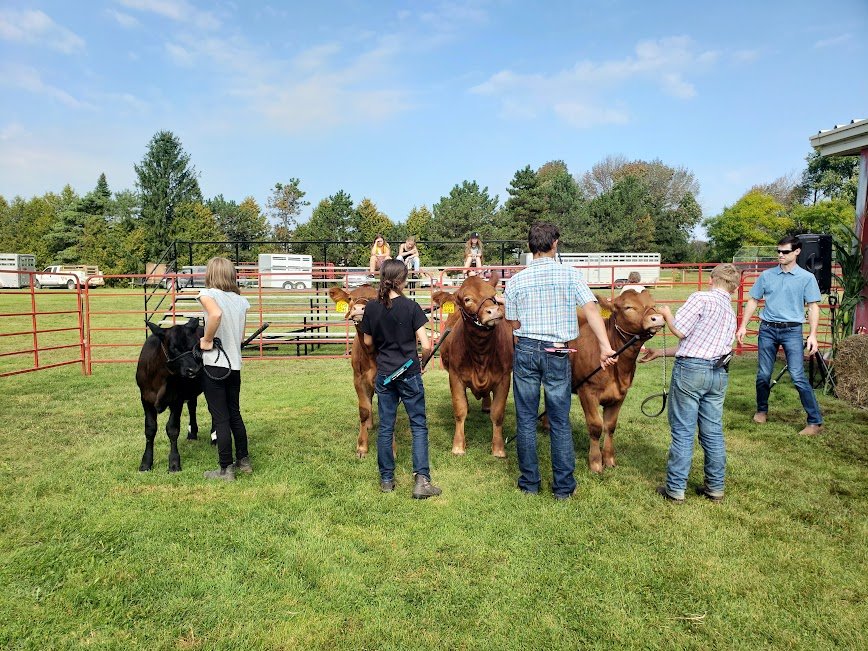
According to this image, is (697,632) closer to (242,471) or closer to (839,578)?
(839,578)

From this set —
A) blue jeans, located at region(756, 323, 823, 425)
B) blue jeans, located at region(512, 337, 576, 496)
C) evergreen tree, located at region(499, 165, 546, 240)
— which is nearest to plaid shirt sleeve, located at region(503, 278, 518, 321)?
blue jeans, located at region(512, 337, 576, 496)

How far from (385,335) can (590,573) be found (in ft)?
6.77

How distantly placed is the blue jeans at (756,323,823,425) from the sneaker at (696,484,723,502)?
221cm

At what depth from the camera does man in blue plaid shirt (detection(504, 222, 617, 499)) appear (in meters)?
3.81

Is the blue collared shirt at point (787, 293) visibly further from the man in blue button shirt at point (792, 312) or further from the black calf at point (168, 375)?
the black calf at point (168, 375)

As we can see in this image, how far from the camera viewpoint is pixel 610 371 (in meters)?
4.61

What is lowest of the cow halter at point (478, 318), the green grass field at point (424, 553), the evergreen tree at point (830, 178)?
the green grass field at point (424, 553)

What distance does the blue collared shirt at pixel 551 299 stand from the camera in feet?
12.5

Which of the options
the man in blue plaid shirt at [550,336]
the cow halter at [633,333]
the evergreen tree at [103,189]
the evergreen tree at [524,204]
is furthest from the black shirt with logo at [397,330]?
the evergreen tree at [103,189]

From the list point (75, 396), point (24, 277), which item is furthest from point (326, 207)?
point (75, 396)

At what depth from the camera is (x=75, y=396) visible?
747 centimetres

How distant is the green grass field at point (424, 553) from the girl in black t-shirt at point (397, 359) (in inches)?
11.9

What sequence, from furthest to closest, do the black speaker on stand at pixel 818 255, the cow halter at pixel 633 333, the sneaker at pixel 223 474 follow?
the black speaker on stand at pixel 818 255 → the sneaker at pixel 223 474 → the cow halter at pixel 633 333

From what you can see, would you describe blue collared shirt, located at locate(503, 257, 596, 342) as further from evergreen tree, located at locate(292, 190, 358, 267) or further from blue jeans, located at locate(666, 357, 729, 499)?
evergreen tree, located at locate(292, 190, 358, 267)
